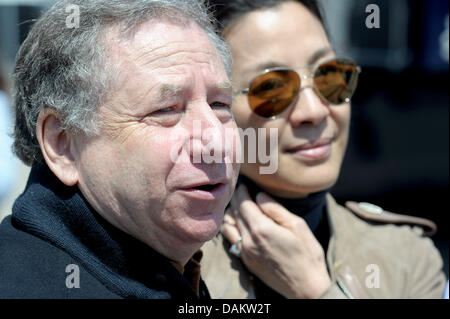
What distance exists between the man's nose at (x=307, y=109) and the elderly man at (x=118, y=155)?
620 mm

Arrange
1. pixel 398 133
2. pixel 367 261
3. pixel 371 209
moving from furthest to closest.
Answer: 1. pixel 398 133
2. pixel 371 209
3. pixel 367 261

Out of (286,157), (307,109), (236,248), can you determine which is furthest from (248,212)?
(307,109)

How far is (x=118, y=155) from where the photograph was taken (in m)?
1.62

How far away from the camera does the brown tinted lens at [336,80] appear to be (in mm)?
2334

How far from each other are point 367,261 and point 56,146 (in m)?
1.52

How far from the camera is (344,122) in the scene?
8.02ft

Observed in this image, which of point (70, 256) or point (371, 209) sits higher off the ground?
point (70, 256)

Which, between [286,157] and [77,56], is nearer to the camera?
[77,56]

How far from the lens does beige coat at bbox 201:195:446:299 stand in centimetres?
235

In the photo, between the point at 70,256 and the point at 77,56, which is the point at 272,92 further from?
the point at 70,256

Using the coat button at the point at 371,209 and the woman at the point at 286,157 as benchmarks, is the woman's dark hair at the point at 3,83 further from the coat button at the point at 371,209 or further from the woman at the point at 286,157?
the coat button at the point at 371,209

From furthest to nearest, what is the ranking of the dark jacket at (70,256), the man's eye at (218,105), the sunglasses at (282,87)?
the sunglasses at (282,87) < the man's eye at (218,105) < the dark jacket at (70,256)

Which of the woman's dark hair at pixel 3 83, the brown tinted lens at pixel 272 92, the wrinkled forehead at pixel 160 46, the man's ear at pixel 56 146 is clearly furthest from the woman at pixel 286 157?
the woman's dark hair at pixel 3 83

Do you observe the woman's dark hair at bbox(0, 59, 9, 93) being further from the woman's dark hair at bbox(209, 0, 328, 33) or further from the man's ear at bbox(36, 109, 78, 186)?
the man's ear at bbox(36, 109, 78, 186)
